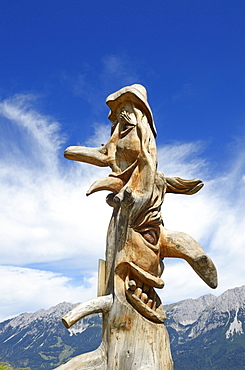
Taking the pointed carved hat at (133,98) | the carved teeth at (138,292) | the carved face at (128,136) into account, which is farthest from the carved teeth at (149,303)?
the pointed carved hat at (133,98)

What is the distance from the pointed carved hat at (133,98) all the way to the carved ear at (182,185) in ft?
3.66

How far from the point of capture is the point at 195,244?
6750 mm

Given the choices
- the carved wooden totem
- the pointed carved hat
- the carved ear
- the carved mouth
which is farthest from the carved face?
the carved mouth

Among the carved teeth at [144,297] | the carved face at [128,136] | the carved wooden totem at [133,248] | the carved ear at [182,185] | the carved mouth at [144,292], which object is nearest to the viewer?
the carved wooden totem at [133,248]

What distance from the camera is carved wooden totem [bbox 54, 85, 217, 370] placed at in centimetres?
591

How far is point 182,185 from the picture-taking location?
23.5ft

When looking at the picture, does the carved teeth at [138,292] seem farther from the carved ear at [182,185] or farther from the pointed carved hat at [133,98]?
the pointed carved hat at [133,98]

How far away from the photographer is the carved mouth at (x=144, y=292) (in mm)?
6059

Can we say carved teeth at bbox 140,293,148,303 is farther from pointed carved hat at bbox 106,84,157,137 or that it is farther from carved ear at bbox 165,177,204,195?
pointed carved hat at bbox 106,84,157,137

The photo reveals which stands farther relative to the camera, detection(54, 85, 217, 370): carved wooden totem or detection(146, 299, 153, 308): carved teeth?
detection(146, 299, 153, 308): carved teeth

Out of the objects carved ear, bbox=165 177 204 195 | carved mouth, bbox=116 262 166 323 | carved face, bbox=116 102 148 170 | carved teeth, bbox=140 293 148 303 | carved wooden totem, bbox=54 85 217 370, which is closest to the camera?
carved wooden totem, bbox=54 85 217 370

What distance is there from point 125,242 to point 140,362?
1.88 metres

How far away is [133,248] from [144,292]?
761 mm

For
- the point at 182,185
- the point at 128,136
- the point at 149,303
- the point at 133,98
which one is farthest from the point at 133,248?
the point at 133,98
